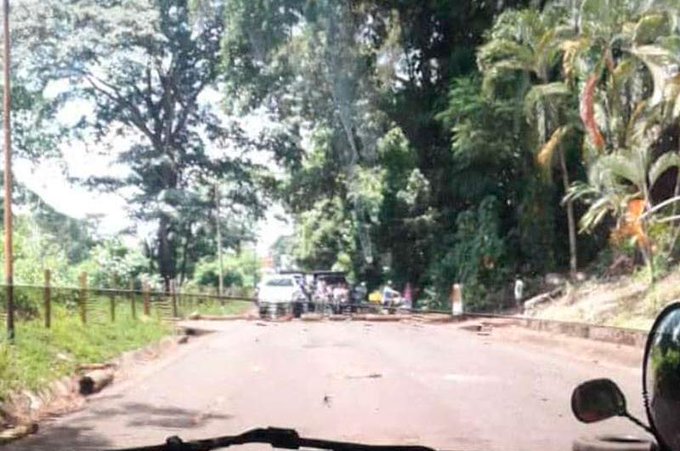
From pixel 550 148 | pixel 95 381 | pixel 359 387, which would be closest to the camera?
pixel 359 387

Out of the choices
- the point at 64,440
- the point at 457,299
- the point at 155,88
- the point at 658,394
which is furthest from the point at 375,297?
the point at 658,394

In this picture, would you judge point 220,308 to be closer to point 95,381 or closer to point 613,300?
point 95,381

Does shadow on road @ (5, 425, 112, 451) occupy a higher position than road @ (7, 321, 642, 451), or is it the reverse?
road @ (7, 321, 642, 451)

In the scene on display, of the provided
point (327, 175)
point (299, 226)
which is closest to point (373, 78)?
point (327, 175)

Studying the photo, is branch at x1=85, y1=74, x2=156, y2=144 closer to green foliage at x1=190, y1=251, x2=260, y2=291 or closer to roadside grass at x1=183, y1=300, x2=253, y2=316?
green foliage at x1=190, y1=251, x2=260, y2=291

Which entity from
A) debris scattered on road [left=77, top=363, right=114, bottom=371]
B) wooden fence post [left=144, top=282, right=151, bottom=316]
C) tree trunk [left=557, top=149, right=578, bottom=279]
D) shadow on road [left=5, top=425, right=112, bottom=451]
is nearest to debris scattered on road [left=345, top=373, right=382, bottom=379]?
wooden fence post [left=144, top=282, right=151, bottom=316]

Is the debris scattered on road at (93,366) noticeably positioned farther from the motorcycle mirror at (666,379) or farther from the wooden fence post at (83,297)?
the motorcycle mirror at (666,379)
